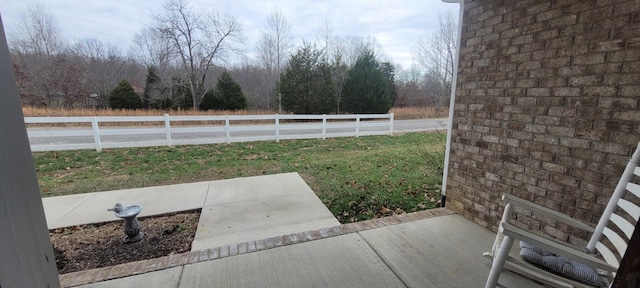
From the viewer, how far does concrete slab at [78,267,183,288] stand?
186 cm

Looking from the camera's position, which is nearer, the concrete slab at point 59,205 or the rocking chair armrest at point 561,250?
the rocking chair armrest at point 561,250

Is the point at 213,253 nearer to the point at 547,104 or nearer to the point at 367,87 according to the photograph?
the point at 547,104

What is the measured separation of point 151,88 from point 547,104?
20.2m

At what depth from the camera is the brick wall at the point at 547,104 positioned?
1724mm

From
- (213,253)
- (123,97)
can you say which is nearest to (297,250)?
(213,253)

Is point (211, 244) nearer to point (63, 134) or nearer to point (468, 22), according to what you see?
point (468, 22)

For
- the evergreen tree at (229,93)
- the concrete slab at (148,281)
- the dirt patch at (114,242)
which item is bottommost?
the dirt patch at (114,242)

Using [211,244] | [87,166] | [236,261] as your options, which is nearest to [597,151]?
[236,261]

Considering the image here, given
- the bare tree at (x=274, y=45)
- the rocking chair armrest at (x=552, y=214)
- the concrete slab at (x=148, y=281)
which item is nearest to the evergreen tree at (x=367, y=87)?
the bare tree at (x=274, y=45)

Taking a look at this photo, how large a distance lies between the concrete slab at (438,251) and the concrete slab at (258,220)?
708 millimetres

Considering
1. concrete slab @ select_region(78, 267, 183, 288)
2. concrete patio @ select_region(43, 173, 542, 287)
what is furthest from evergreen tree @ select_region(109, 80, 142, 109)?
concrete slab @ select_region(78, 267, 183, 288)

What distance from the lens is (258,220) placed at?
3.00 metres

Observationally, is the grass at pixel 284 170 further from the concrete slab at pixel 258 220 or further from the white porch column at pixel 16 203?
the white porch column at pixel 16 203

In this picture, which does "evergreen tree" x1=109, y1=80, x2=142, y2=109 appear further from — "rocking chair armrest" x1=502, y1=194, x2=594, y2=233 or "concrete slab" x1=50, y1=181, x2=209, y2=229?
"rocking chair armrest" x1=502, y1=194, x2=594, y2=233
